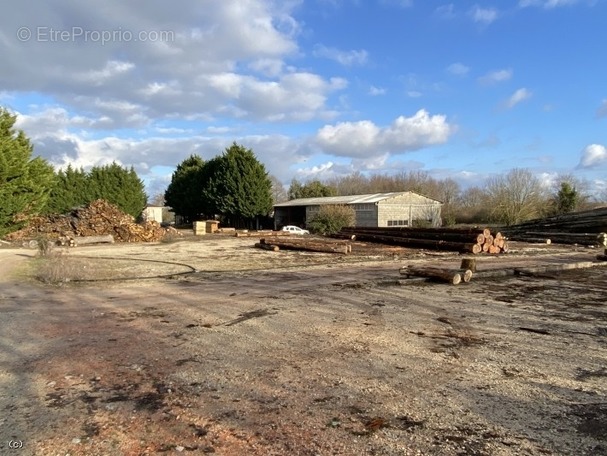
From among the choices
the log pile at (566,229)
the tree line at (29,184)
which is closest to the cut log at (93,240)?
the tree line at (29,184)

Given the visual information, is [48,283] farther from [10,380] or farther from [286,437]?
[286,437]

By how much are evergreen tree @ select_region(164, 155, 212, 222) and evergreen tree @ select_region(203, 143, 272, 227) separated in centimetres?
521

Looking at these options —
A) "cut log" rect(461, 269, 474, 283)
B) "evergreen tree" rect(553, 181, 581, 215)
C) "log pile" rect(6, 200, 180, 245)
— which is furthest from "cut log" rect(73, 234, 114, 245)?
"evergreen tree" rect(553, 181, 581, 215)

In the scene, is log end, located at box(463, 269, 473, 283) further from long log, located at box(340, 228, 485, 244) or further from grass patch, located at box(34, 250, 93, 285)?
grass patch, located at box(34, 250, 93, 285)

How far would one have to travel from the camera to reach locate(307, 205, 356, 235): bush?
37.6 meters

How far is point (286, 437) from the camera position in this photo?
3.68 meters

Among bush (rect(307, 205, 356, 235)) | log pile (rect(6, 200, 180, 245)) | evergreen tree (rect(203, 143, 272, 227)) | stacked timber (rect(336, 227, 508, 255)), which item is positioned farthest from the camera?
evergreen tree (rect(203, 143, 272, 227))

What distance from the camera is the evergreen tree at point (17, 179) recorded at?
26698mm

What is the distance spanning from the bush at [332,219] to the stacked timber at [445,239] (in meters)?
6.07

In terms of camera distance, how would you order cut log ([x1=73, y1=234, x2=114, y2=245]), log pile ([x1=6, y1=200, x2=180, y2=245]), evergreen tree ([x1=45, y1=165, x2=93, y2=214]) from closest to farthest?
cut log ([x1=73, y1=234, x2=114, y2=245])
log pile ([x1=6, y1=200, x2=180, y2=245])
evergreen tree ([x1=45, y1=165, x2=93, y2=214])

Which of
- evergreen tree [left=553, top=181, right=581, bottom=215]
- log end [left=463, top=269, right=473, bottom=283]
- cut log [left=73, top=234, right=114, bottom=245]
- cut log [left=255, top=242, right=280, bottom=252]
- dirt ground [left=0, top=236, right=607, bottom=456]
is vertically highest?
evergreen tree [left=553, top=181, right=581, bottom=215]

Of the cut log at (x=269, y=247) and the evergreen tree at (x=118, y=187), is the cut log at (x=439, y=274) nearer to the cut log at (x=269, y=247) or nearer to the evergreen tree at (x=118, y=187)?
the cut log at (x=269, y=247)

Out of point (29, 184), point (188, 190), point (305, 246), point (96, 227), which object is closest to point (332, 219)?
point (305, 246)

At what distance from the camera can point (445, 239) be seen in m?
24.6
